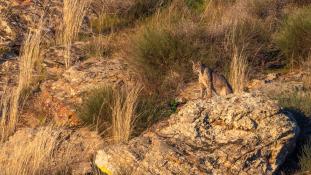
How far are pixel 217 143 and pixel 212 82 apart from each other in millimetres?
1920

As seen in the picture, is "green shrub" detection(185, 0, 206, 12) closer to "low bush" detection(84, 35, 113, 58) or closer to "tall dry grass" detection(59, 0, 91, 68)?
"tall dry grass" detection(59, 0, 91, 68)

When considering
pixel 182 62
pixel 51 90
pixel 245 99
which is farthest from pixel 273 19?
pixel 245 99

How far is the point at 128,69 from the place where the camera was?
395 inches

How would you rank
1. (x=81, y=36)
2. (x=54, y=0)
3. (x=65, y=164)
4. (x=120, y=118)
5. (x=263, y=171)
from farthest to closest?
1. (x=54, y=0)
2. (x=81, y=36)
3. (x=120, y=118)
4. (x=65, y=164)
5. (x=263, y=171)

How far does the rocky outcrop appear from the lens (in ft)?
21.5

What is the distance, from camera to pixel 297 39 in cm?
1048

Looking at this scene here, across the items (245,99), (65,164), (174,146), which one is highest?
(245,99)

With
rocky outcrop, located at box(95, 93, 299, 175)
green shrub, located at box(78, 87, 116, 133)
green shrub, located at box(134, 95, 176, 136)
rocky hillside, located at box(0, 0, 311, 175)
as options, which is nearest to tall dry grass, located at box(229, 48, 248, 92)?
rocky hillside, located at box(0, 0, 311, 175)

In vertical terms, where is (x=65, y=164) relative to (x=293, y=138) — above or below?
below

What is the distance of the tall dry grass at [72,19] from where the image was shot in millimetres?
11367

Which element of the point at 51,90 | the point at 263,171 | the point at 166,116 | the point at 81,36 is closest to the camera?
the point at 263,171

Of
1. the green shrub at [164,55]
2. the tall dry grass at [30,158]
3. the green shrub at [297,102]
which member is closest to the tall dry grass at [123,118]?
the tall dry grass at [30,158]

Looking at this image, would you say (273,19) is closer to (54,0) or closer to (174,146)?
(54,0)

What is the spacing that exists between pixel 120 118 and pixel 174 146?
5.82 ft
